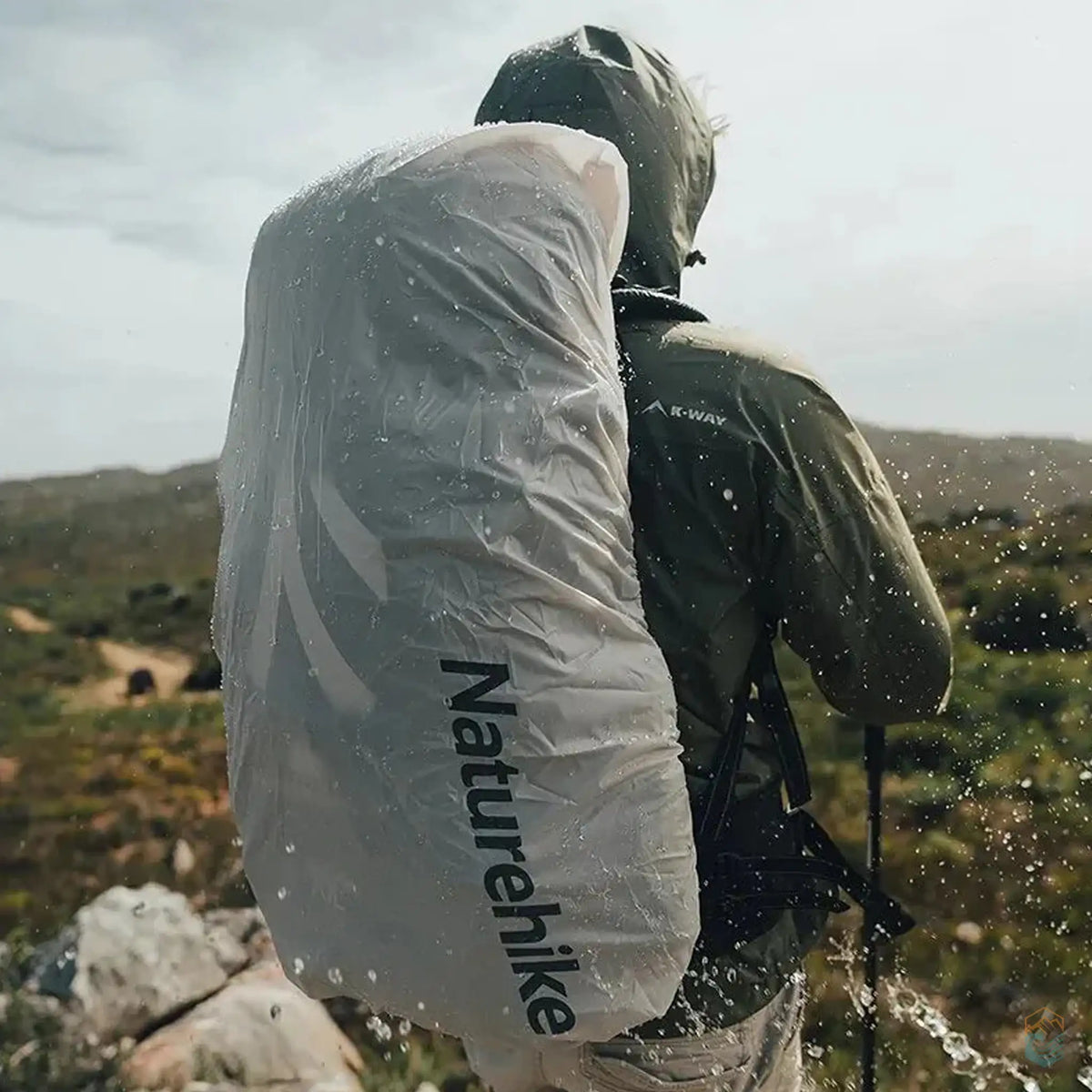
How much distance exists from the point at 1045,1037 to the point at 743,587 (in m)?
3.63

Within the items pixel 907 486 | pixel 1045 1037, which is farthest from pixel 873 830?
pixel 1045 1037

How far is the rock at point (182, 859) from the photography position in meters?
9.58

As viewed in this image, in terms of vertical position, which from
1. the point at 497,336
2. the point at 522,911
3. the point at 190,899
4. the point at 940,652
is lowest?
the point at 190,899

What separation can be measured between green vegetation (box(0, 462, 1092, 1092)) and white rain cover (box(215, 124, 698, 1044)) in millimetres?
3099

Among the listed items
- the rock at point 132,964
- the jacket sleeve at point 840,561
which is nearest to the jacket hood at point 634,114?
the jacket sleeve at point 840,561

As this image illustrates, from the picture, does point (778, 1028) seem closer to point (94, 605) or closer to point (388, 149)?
point (388, 149)

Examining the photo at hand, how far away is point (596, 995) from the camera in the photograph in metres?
1.57

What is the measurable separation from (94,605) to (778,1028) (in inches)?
1188

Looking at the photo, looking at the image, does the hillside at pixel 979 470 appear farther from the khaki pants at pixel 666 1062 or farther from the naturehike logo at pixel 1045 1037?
the naturehike logo at pixel 1045 1037

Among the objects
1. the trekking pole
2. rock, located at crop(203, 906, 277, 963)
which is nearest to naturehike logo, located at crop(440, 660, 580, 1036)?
the trekking pole

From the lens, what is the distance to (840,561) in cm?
182

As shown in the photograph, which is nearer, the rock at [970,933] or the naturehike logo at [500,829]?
the naturehike logo at [500,829]

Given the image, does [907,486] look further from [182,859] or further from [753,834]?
[182,859]

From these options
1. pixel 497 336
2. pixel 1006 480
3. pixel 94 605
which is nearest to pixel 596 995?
pixel 497 336
